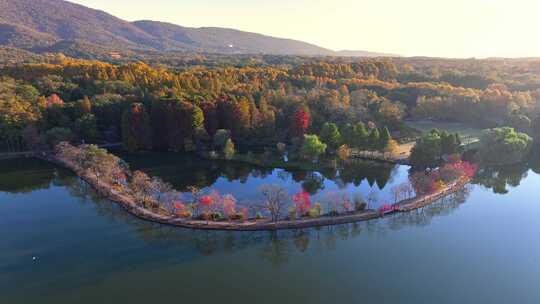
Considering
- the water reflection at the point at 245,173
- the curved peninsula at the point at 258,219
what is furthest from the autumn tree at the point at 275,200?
the water reflection at the point at 245,173

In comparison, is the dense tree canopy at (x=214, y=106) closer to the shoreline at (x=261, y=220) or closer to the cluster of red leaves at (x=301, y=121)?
the cluster of red leaves at (x=301, y=121)

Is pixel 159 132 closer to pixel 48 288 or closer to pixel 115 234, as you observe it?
pixel 115 234

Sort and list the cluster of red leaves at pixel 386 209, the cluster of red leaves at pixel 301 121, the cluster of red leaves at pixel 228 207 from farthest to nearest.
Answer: the cluster of red leaves at pixel 301 121, the cluster of red leaves at pixel 386 209, the cluster of red leaves at pixel 228 207

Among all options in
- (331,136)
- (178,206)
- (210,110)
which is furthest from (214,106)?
(178,206)

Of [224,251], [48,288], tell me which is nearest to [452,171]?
[224,251]

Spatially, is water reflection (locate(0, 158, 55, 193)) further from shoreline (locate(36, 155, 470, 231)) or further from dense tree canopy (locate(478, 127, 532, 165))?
dense tree canopy (locate(478, 127, 532, 165))

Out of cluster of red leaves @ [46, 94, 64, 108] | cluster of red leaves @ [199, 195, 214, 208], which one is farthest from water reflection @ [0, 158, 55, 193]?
cluster of red leaves @ [199, 195, 214, 208]
